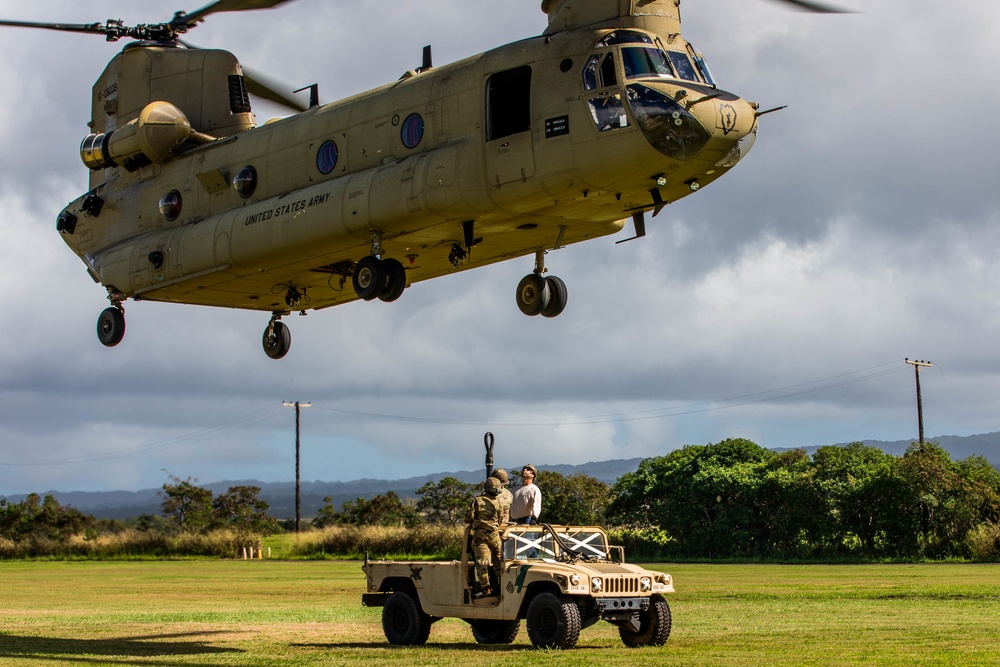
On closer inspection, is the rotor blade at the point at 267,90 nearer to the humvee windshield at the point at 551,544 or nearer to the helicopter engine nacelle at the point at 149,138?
the helicopter engine nacelle at the point at 149,138

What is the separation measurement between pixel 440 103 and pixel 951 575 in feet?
66.0

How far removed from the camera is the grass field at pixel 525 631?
16828mm

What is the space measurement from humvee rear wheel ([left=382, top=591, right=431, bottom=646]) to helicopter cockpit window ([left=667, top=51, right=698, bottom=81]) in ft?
28.4

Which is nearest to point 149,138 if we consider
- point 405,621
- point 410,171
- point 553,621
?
point 410,171

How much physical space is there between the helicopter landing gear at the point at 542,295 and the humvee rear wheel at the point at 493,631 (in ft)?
22.4

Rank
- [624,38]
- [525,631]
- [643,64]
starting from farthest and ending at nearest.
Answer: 1. [525,631]
2. [624,38]
3. [643,64]

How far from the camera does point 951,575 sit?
34219 millimetres

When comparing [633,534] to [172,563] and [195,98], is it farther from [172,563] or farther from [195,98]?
[195,98]

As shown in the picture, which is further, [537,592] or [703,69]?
[703,69]

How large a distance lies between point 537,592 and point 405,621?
8.37 ft

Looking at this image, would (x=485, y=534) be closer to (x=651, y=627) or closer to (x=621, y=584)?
(x=621, y=584)

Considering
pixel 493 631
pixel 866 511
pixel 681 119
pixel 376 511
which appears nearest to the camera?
pixel 493 631

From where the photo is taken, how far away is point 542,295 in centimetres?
2397

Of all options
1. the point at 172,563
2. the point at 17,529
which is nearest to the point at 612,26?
the point at 172,563
